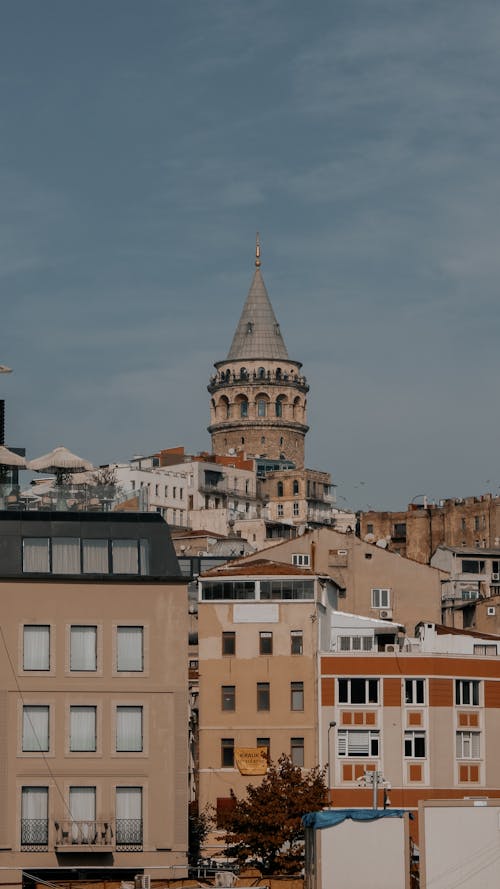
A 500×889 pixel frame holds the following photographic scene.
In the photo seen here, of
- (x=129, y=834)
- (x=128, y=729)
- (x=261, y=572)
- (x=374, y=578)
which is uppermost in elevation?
(x=374, y=578)

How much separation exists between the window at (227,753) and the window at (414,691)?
736 cm

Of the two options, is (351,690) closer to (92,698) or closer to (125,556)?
(125,556)

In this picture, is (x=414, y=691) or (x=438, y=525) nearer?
(x=414, y=691)

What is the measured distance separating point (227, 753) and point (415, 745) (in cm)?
763

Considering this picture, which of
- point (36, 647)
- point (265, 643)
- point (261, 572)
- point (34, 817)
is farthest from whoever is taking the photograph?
point (261, 572)

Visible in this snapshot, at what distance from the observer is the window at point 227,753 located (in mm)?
94938

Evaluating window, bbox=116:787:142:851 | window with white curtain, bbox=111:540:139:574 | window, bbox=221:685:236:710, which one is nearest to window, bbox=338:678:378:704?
window, bbox=221:685:236:710

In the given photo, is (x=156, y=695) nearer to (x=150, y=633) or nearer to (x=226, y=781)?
(x=150, y=633)

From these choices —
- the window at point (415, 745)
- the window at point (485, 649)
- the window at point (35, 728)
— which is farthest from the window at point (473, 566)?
the window at point (35, 728)

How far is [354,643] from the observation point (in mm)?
102250

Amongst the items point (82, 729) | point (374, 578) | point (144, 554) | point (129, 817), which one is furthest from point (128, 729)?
point (374, 578)

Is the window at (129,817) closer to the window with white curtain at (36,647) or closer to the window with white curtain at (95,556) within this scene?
the window with white curtain at (36,647)

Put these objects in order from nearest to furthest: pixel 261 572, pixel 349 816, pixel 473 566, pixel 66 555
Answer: pixel 349 816 < pixel 66 555 < pixel 261 572 < pixel 473 566

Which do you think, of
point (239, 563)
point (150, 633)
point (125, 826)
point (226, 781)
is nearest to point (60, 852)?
point (125, 826)
